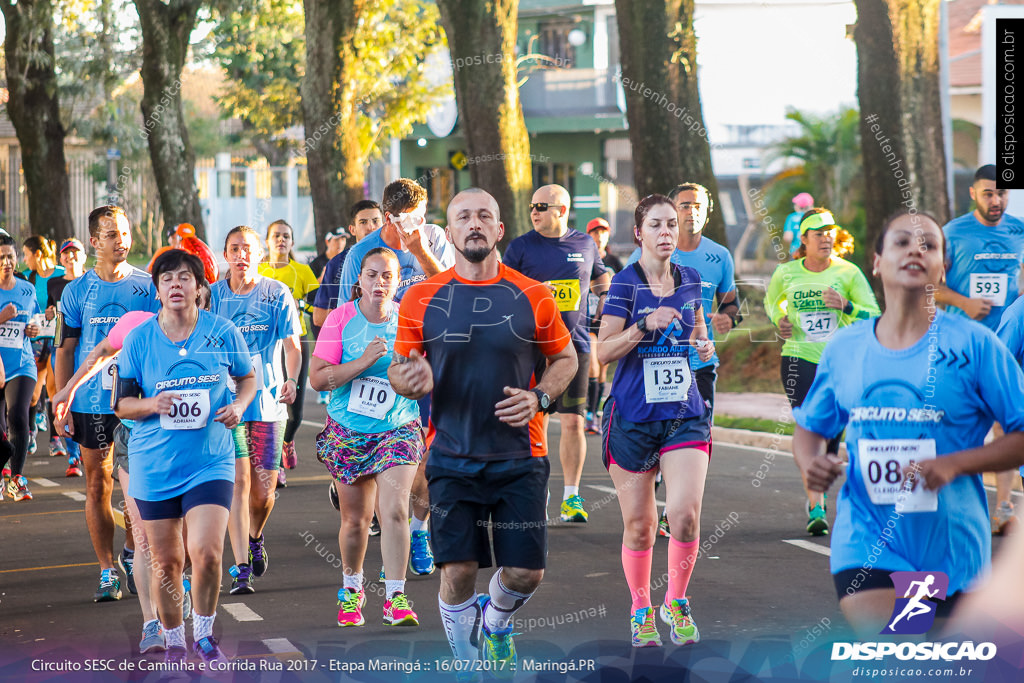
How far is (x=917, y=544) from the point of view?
381cm

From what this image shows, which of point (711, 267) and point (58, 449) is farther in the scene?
point (58, 449)

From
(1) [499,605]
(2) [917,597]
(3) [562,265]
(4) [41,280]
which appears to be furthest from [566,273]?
(4) [41,280]

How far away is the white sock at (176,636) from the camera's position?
5613 mm

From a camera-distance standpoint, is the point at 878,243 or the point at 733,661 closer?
the point at 878,243

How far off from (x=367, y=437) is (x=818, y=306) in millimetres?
3558

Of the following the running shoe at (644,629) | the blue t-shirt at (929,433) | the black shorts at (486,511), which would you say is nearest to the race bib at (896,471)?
the blue t-shirt at (929,433)

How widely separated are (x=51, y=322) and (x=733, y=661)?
8.57 m

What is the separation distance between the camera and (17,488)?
10789 millimetres

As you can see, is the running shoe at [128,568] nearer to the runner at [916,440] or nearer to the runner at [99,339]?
the runner at [99,339]

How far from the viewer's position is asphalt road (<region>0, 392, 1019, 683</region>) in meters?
5.73

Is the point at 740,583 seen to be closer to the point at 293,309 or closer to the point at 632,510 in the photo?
the point at 632,510

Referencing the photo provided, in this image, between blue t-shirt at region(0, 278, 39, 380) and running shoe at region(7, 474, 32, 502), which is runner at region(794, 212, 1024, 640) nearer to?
blue t-shirt at region(0, 278, 39, 380)

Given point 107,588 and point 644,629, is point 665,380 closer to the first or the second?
point 644,629

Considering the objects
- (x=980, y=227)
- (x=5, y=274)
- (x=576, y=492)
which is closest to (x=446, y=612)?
(x=576, y=492)
